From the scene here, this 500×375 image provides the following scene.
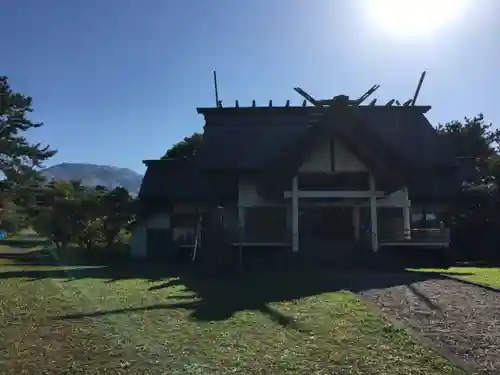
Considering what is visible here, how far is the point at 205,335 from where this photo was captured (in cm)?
603

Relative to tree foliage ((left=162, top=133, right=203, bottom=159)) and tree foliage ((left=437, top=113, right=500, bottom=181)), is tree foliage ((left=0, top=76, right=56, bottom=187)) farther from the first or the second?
tree foliage ((left=437, top=113, right=500, bottom=181))

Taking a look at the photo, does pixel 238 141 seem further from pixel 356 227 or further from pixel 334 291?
pixel 334 291

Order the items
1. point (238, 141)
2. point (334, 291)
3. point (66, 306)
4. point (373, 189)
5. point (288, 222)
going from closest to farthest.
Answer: point (66, 306)
point (334, 291)
point (373, 189)
point (288, 222)
point (238, 141)

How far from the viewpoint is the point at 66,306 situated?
27.8ft

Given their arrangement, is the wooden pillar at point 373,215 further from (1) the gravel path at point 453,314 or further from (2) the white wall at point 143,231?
(2) the white wall at point 143,231

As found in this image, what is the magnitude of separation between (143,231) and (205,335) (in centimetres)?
1920

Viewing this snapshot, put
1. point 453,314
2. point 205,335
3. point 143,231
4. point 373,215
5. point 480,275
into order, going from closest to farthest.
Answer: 1. point 205,335
2. point 453,314
3. point 480,275
4. point 373,215
5. point 143,231

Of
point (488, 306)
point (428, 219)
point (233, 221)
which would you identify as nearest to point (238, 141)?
point (233, 221)

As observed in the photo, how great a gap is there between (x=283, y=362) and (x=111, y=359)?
1748 mm

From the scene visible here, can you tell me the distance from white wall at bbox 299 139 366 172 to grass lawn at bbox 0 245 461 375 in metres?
7.91

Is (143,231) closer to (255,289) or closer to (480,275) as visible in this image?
(255,289)

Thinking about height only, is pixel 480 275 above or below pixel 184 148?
below

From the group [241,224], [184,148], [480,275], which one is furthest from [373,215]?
[184,148]

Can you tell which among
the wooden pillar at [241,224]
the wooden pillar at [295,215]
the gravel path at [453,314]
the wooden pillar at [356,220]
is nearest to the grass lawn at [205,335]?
the gravel path at [453,314]
